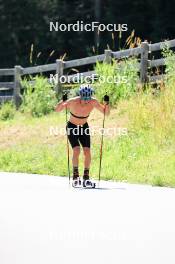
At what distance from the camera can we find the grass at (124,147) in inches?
477

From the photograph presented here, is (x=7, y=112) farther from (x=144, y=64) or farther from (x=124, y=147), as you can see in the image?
(x=124, y=147)

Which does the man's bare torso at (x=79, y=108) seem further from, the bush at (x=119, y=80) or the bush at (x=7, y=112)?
the bush at (x=7, y=112)

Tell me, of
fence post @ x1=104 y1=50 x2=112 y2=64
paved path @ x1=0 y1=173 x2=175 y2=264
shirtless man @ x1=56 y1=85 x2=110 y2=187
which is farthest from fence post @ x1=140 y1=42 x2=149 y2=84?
shirtless man @ x1=56 y1=85 x2=110 y2=187

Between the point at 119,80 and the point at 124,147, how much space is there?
4.23 m

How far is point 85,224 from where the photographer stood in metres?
7.89

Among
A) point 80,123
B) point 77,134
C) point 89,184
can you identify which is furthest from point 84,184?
point 80,123

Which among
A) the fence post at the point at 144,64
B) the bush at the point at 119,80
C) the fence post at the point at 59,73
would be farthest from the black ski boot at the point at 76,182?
the fence post at the point at 59,73

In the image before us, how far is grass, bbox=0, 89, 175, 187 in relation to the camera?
12.1 m

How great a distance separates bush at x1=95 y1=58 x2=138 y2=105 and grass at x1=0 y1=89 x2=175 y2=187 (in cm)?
51

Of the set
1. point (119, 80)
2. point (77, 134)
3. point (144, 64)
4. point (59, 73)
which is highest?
point (144, 64)

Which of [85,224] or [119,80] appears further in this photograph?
[119,80]

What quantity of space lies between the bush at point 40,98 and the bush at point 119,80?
8.05 feet

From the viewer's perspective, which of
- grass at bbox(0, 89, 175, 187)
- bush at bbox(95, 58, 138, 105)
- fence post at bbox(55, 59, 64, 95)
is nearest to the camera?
grass at bbox(0, 89, 175, 187)

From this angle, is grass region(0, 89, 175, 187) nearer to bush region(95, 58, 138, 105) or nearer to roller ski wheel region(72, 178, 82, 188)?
bush region(95, 58, 138, 105)
